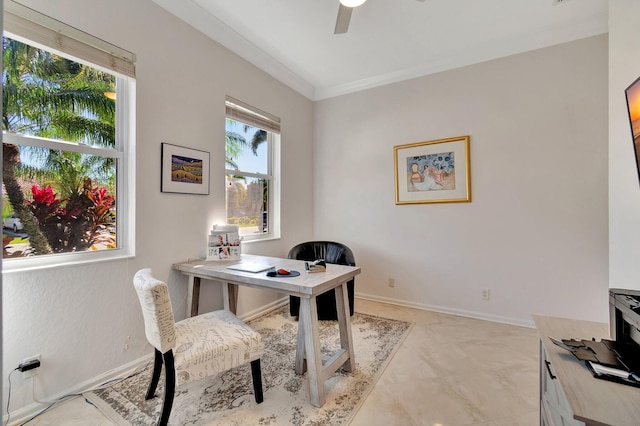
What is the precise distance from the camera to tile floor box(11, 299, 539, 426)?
5.38 ft

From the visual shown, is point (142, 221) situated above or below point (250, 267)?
above

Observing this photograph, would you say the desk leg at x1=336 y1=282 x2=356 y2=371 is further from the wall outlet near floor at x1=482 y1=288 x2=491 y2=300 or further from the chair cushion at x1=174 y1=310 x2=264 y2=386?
the wall outlet near floor at x1=482 y1=288 x2=491 y2=300

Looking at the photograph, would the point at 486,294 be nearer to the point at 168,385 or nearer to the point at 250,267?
the point at 250,267

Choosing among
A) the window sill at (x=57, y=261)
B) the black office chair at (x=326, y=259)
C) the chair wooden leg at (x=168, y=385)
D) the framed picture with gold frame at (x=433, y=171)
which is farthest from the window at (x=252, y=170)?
the chair wooden leg at (x=168, y=385)

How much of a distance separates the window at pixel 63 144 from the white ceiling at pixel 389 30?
0.82m

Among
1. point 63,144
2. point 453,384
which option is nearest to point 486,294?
point 453,384

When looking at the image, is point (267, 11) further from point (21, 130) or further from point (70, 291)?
point (70, 291)

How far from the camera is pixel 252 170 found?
10.8ft

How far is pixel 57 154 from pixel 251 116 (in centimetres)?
171

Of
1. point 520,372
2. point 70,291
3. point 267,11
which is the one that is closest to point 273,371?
point 70,291

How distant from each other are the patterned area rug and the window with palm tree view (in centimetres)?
101

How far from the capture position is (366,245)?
3.72m

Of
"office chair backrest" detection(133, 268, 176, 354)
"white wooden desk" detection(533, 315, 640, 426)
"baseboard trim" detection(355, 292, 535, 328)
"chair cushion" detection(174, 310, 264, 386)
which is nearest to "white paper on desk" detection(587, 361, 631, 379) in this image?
"white wooden desk" detection(533, 315, 640, 426)

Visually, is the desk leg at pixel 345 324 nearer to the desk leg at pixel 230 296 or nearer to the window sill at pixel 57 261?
the desk leg at pixel 230 296
